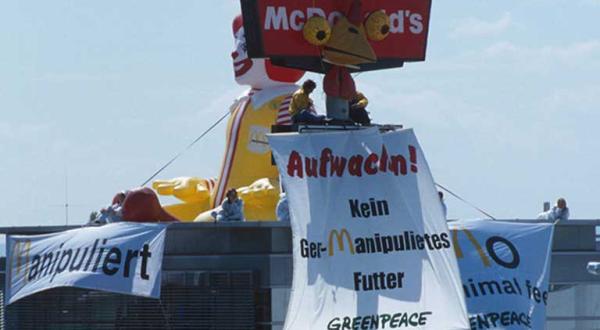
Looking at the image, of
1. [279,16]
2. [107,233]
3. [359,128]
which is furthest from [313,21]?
[107,233]

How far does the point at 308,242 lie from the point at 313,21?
16.6ft

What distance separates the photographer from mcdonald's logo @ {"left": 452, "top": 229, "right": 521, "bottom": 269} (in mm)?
30938

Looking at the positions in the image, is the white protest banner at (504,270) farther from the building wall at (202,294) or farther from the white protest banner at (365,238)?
the building wall at (202,294)

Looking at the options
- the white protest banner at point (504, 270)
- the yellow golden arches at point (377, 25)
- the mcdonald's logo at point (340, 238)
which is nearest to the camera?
the mcdonald's logo at point (340, 238)

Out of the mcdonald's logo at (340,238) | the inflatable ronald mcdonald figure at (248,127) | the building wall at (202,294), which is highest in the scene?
the inflatable ronald mcdonald figure at (248,127)

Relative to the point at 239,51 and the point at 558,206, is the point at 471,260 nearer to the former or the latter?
the point at 558,206

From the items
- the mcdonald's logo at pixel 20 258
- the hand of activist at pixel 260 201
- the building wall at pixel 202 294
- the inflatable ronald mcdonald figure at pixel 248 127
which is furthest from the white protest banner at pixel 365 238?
the inflatable ronald mcdonald figure at pixel 248 127

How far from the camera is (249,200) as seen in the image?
3444 centimetres

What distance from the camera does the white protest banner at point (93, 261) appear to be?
97.6ft

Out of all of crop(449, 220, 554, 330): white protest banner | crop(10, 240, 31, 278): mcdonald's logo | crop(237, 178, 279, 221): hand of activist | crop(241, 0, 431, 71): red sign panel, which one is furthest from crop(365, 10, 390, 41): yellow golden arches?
crop(10, 240, 31, 278): mcdonald's logo

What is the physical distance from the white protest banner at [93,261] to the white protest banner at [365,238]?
325 centimetres

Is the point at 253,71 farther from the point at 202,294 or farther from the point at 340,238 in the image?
the point at 340,238

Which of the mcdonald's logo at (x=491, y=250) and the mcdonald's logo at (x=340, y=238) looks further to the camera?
the mcdonald's logo at (x=491, y=250)

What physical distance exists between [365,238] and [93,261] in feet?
16.1
